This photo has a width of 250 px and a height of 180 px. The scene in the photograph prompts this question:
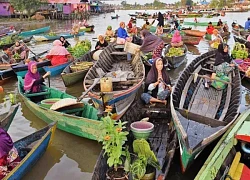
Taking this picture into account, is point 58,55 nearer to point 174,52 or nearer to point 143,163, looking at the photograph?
point 174,52

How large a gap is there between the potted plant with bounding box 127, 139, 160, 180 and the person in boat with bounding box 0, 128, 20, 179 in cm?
207

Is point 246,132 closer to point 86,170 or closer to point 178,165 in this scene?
point 178,165

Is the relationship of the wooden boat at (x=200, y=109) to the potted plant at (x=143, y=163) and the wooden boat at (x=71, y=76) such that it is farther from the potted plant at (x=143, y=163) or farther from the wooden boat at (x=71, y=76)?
the wooden boat at (x=71, y=76)

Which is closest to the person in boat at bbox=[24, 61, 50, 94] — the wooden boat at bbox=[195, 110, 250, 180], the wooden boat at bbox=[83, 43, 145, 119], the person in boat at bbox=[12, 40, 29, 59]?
the wooden boat at bbox=[83, 43, 145, 119]

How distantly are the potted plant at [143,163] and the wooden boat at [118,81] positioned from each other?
1629 mm

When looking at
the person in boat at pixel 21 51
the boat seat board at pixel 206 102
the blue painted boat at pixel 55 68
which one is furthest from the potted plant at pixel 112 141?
the person in boat at pixel 21 51

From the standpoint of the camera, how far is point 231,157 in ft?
16.7

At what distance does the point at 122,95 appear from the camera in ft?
21.9

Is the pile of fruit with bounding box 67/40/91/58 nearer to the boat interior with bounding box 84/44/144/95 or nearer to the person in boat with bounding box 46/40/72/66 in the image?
the person in boat with bounding box 46/40/72/66

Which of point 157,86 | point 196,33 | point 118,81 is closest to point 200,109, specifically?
A: point 157,86

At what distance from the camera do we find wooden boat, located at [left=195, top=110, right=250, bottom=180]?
4.25m

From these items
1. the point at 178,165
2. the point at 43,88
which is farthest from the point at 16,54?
the point at 178,165

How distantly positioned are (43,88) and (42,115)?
1.43m

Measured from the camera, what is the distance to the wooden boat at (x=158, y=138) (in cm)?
456
